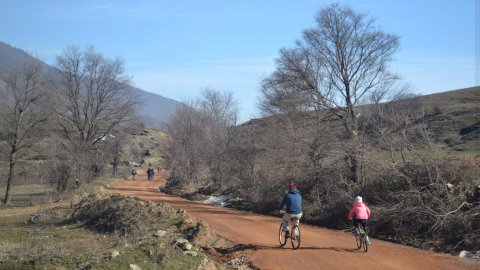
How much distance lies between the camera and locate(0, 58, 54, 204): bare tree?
46094 millimetres

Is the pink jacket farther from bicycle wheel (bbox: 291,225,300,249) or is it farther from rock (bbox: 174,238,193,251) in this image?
rock (bbox: 174,238,193,251)

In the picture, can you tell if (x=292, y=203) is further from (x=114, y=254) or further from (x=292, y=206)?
(x=114, y=254)

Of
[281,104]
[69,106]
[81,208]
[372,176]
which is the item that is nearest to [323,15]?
[281,104]

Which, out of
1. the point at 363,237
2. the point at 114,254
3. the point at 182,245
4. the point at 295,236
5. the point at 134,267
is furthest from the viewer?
the point at 295,236

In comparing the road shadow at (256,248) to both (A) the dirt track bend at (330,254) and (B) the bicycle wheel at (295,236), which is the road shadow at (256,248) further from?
(B) the bicycle wheel at (295,236)

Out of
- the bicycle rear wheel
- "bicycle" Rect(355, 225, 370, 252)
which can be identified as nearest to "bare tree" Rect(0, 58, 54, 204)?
"bicycle" Rect(355, 225, 370, 252)

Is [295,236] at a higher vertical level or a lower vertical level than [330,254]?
higher

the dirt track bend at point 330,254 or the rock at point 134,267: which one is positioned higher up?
the rock at point 134,267

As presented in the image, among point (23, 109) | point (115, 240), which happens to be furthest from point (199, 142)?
point (115, 240)

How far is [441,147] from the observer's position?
800 inches

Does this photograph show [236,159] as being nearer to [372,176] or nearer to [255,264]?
[372,176]

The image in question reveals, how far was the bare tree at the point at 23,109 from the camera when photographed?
1815 inches

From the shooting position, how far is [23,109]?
46.8 metres

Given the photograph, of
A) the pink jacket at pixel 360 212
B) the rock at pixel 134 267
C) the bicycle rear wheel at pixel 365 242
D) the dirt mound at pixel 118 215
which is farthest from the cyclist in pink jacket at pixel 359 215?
the dirt mound at pixel 118 215
